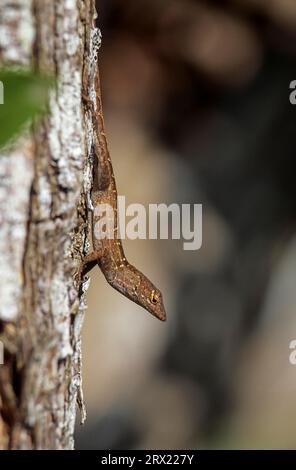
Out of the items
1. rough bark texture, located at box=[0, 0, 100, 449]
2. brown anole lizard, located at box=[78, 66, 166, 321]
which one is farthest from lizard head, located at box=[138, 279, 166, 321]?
Answer: rough bark texture, located at box=[0, 0, 100, 449]

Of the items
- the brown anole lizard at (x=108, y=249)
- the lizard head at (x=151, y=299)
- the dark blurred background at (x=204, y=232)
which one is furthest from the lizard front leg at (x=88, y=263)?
the dark blurred background at (x=204, y=232)

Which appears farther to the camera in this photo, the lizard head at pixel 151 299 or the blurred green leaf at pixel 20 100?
the lizard head at pixel 151 299

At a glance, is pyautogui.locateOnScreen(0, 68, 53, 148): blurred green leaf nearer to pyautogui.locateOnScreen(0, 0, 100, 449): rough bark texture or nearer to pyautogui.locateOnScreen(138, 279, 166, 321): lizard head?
pyautogui.locateOnScreen(0, 0, 100, 449): rough bark texture

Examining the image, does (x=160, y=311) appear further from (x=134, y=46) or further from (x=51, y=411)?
(x=134, y=46)

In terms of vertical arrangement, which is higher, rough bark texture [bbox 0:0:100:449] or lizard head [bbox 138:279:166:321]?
rough bark texture [bbox 0:0:100:449]

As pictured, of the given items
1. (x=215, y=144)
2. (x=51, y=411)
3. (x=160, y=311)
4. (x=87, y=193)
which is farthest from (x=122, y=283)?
(x=215, y=144)

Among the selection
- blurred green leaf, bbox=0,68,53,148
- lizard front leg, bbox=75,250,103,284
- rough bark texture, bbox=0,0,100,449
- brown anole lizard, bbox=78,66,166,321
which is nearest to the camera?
blurred green leaf, bbox=0,68,53,148

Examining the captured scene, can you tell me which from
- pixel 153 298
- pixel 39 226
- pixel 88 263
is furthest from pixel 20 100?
pixel 153 298

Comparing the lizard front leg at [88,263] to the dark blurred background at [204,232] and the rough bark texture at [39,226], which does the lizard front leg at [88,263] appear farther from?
the dark blurred background at [204,232]
